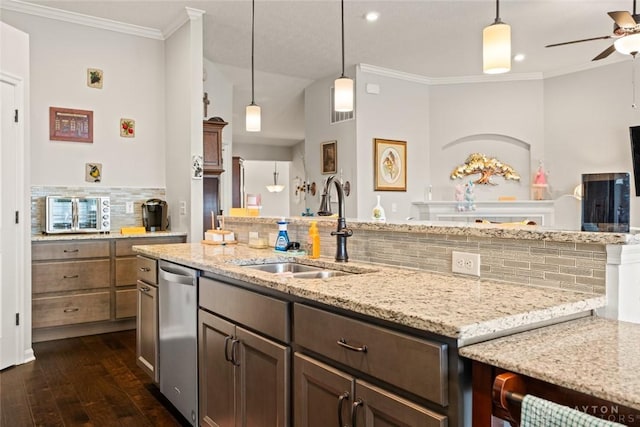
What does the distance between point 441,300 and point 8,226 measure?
127 inches

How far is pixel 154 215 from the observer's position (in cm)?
470

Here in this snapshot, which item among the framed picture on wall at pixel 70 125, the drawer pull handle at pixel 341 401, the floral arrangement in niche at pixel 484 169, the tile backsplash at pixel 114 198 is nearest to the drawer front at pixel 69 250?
→ the tile backsplash at pixel 114 198

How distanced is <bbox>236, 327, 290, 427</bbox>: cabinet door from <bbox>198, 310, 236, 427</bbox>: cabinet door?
0.28ft

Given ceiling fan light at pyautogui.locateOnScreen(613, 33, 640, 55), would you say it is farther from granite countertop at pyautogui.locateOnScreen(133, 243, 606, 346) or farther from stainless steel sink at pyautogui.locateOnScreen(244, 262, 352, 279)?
stainless steel sink at pyautogui.locateOnScreen(244, 262, 352, 279)

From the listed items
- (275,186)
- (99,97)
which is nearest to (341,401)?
(99,97)

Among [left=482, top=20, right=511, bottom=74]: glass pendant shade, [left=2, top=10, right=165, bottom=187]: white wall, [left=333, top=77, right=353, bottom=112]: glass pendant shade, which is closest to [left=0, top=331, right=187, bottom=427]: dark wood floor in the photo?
[left=2, top=10, right=165, bottom=187]: white wall

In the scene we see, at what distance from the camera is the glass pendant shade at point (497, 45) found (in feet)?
8.45

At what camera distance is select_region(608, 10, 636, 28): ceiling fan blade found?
10.8 ft

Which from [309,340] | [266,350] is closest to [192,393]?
[266,350]

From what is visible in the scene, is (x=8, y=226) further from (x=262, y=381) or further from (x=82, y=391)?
(x=262, y=381)

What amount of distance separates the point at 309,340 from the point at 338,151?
5189 mm

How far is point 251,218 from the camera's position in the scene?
10.7 ft

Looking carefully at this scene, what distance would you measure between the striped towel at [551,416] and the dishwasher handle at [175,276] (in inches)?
68.9

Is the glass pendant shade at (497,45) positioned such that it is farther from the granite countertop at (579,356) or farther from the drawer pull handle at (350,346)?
the drawer pull handle at (350,346)
